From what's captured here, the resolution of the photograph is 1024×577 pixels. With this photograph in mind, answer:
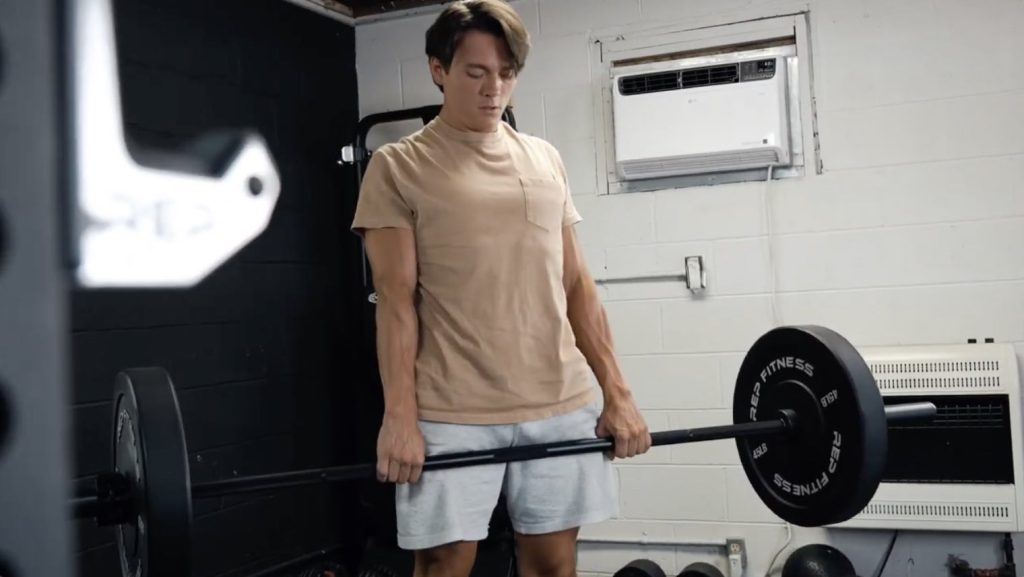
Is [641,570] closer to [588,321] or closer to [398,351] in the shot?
[588,321]

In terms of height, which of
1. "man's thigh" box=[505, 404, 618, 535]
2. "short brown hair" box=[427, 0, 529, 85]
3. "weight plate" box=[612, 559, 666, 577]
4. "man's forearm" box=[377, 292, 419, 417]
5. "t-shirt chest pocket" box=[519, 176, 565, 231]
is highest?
"short brown hair" box=[427, 0, 529, 85]

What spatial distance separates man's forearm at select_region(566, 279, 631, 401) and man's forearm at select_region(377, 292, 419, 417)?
0.33 meters

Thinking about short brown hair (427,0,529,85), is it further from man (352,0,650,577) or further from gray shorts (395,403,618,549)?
gray shorts (395,403,618,549)

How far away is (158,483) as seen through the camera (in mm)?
1302

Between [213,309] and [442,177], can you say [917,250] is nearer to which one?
[442,177]

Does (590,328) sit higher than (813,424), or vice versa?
(590,328)

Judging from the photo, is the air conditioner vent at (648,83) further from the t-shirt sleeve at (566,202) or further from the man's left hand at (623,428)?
the man's left hand at (623,428)

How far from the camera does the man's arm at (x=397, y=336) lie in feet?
5.35

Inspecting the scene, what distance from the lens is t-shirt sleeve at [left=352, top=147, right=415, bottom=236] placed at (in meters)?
1.68

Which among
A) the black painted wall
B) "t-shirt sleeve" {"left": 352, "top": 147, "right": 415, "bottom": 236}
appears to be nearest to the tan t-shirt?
"t-shirt sleeve" {"left": 352, "top": 147, "right": 415, "bottom": 236}

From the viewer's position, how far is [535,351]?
1.71m

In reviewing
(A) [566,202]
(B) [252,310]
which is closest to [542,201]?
(A) [566,202]

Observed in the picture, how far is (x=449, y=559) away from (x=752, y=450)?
2.13 feet

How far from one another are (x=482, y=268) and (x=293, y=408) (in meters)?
1.72
